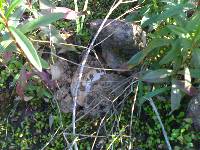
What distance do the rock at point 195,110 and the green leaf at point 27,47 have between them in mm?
829

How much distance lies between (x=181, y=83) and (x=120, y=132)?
0.42m

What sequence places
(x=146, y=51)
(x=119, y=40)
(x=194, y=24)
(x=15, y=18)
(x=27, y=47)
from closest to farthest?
(x=27, y=47)
(x=194, y=24)
(x=15, y=18)
(x=146, y=51)
(x=119, y=40)

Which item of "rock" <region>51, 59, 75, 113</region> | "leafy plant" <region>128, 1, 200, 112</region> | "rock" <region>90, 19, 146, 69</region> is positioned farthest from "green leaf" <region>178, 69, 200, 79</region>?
"rock" <region>51, 59, 75, 113</region>

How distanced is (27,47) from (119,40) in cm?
66

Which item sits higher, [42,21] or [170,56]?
[42,21]

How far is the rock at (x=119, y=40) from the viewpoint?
7.23 feet

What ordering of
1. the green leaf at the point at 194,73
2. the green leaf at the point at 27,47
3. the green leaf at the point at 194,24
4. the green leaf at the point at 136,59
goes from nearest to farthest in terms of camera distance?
1. the green leaf at the point at 27,47
2. the green leaf at the point at 194,24
3. the green leaf at the point at 194,73
4. the green leaf at the point at 136,59

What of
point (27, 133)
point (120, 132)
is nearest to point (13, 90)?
point (27, 133)

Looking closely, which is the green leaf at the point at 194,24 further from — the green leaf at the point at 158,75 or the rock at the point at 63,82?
the rock at the point at 63,82

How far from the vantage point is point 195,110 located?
198cm

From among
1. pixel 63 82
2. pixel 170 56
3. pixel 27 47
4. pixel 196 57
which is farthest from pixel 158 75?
pixel 27 47

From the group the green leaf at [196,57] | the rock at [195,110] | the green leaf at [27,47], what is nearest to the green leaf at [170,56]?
the green leaf at [196,57]

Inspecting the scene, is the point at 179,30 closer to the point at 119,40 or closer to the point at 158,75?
the point at 158,75

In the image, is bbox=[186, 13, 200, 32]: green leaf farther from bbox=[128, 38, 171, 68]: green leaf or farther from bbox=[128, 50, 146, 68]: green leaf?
bbox=[128, 50, 146, 68]: green leaf
